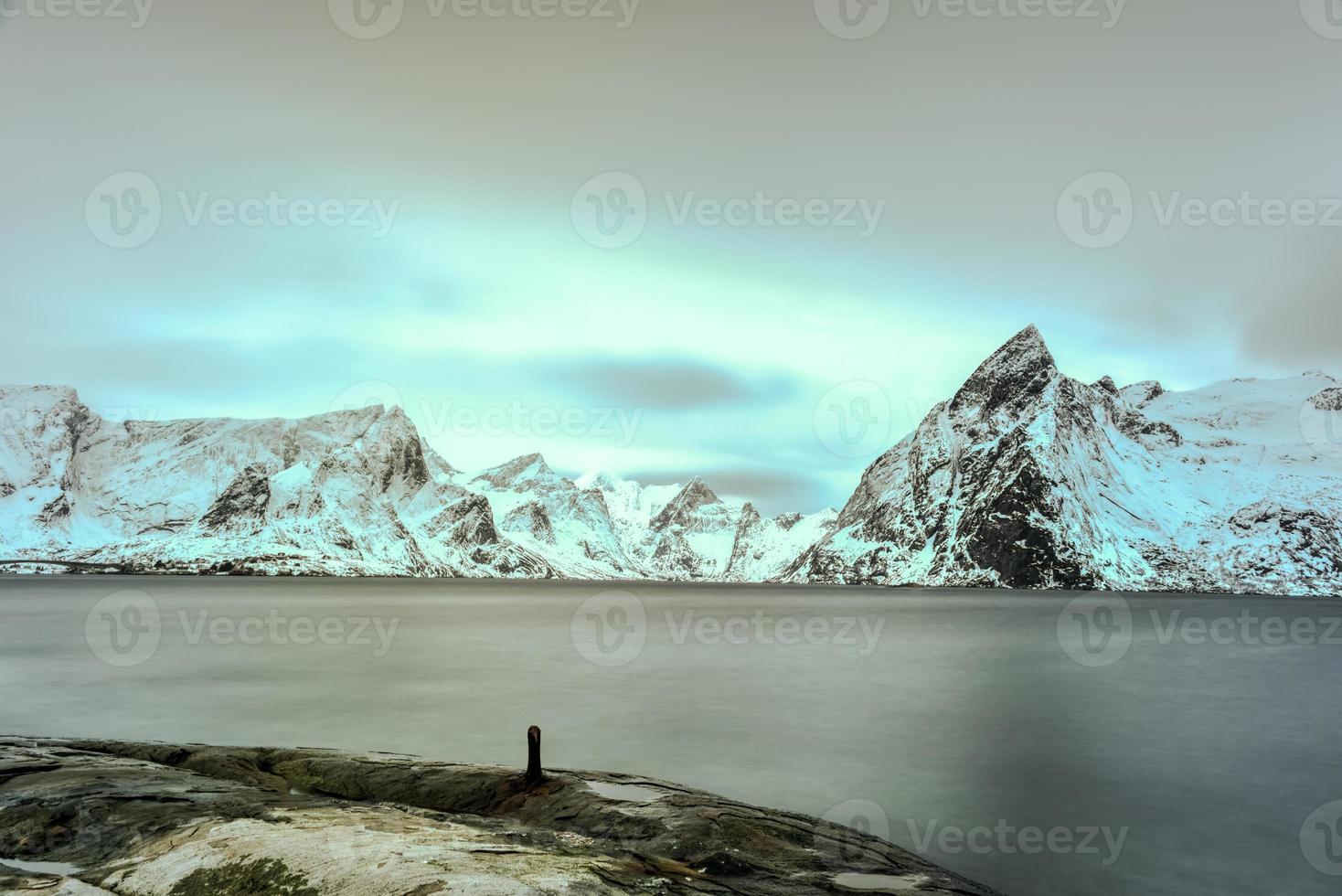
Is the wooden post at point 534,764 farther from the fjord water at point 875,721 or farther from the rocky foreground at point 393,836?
the fjord water at point 875,721

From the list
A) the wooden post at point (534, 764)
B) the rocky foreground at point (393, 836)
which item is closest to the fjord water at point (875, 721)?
the rocky foreground at point (393, 836)

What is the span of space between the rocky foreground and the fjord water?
549 cm

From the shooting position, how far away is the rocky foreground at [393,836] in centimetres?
818

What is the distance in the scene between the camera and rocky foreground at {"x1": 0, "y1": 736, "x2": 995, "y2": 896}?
8.18m

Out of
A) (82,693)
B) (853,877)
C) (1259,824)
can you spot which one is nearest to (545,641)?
(82,693)

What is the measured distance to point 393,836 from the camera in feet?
30.5

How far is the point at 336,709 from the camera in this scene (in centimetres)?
3303

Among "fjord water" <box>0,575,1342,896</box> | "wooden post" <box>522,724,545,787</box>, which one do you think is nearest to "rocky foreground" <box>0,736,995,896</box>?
"wooden post" <box>522,724,545,787</box>

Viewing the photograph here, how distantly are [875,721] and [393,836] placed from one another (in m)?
26.8

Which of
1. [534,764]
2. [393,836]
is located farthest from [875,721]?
[393,836]

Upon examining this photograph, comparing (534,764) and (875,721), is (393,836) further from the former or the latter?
(875,721)

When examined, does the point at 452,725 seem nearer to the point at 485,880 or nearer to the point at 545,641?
the point at 485,880

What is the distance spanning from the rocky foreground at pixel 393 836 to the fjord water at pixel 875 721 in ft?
18.0

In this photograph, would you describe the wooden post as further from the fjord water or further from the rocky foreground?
the fjord water
